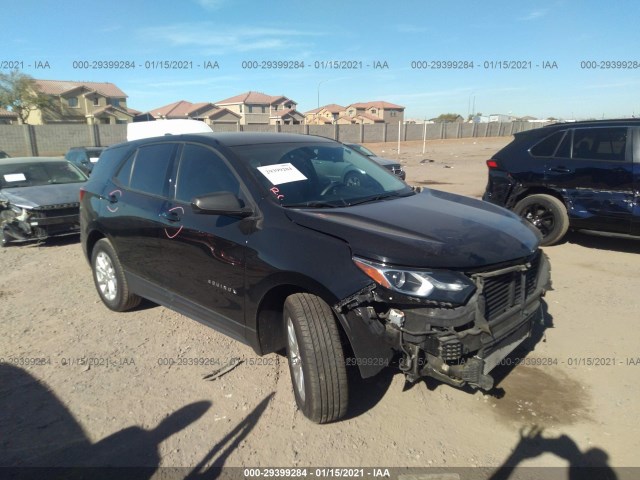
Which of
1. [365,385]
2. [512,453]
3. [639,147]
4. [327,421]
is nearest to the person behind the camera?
[512,453]

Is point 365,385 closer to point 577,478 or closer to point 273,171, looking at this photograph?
point 577,478

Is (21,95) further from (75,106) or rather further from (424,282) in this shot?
(424,282)

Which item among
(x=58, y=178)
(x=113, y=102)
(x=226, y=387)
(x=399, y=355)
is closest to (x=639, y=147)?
(x=399, y=355)

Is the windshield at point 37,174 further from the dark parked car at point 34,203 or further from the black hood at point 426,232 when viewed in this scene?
the black hood at point 426,232

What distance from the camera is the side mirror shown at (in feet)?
10.4

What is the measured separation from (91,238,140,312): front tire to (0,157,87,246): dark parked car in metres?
3.21

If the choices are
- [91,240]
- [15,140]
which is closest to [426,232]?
[91,240]

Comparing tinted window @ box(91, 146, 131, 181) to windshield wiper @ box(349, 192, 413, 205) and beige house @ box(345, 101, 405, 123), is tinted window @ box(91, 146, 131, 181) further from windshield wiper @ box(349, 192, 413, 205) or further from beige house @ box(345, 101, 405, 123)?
beige house @ box(345, 101, 405, 123)

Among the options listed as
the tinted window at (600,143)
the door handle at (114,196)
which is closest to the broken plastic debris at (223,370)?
the door handle at (114,196)

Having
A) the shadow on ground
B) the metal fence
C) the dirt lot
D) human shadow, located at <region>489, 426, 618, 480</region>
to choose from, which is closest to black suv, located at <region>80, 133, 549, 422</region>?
the dirt lot

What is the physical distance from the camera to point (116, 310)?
499 centimetres

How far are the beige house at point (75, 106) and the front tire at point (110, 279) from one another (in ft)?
201

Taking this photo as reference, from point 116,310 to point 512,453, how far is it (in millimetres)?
4020

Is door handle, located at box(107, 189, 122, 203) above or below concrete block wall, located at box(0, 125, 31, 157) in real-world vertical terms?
above
